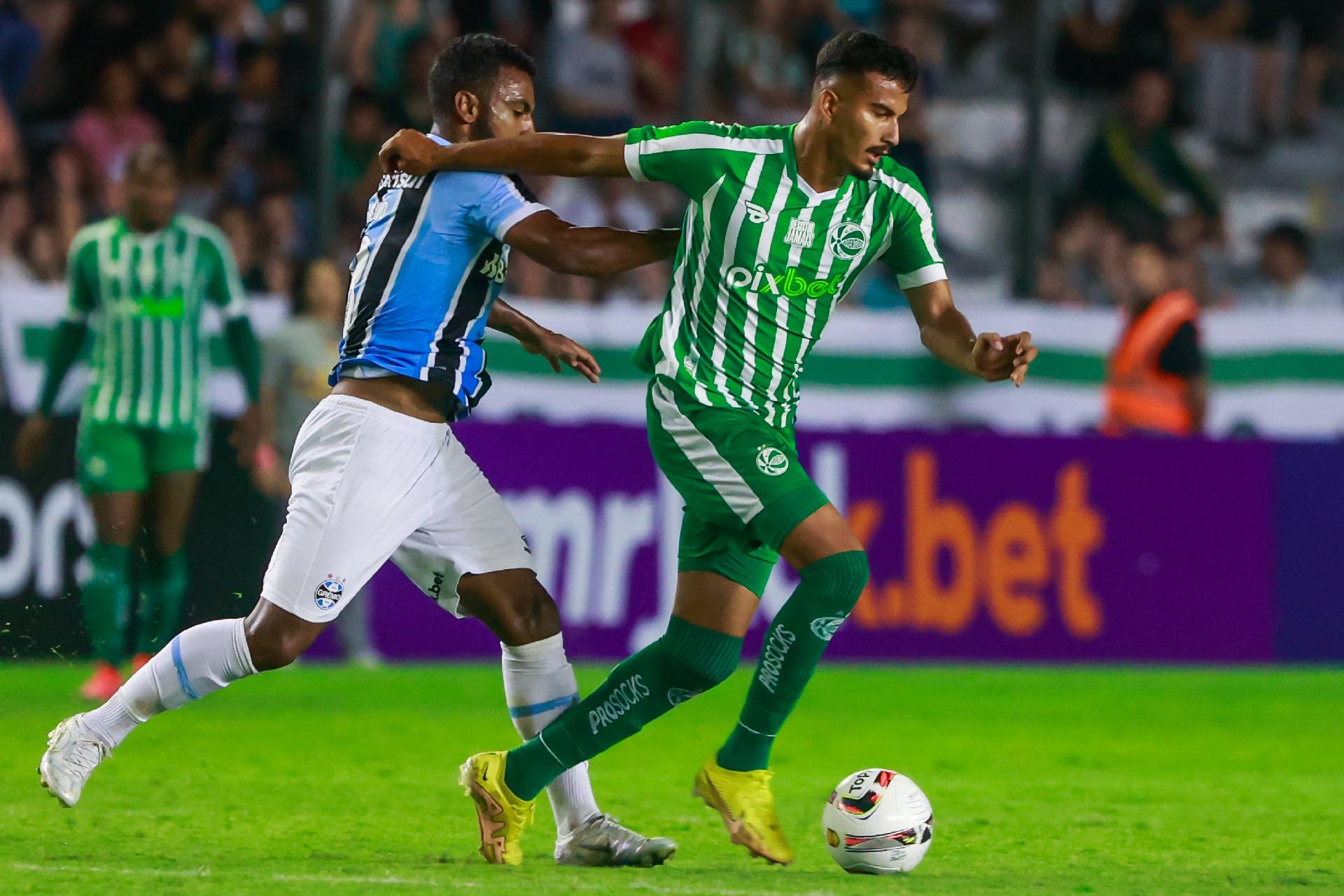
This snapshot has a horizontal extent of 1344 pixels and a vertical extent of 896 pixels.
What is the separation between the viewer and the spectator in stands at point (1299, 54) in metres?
16.3

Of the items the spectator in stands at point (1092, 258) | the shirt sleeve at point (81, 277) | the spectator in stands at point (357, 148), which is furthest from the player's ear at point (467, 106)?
the spectator in stands at point (1092, 258)

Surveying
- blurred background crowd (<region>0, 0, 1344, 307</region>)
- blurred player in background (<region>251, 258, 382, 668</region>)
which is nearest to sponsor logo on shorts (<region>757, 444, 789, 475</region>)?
blurred player in background (<region>251, 258, 382, 668</region>)

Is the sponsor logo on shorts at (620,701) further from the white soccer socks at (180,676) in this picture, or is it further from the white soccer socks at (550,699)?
the white soccer socks at (180,676)

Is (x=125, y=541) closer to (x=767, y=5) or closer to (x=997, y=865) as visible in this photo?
(x=997, y=865)

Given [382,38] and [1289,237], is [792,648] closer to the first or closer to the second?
[382,38]

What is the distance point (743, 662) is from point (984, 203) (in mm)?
5298

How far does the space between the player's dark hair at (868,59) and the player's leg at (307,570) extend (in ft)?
4.64

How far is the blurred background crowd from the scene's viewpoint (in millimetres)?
12148

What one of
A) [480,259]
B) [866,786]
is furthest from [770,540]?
[480,259]

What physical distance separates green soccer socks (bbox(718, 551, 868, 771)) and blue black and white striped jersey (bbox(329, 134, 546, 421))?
103 centimetres

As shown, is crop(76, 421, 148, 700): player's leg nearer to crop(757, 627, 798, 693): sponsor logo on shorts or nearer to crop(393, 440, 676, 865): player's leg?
crop(393, 440, 676, 865): player's leg

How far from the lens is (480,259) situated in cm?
536

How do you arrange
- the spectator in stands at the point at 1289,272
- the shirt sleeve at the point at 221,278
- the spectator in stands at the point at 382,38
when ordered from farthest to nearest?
the spectator in stands at the point at 1289,272, the spectator in stands at the point at 382,38, the shirt sleeve at the point at 221,278

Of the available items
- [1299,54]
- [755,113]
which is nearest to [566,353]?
[755,113]
